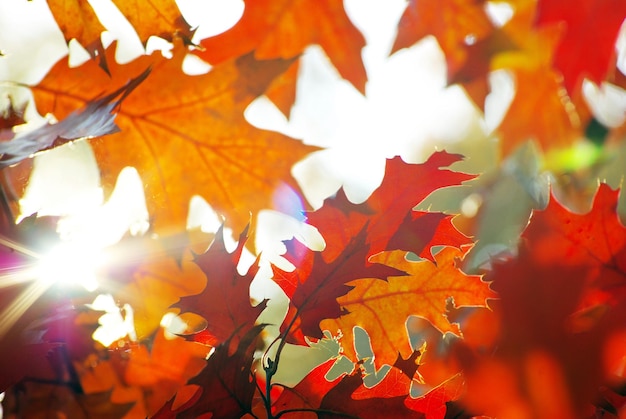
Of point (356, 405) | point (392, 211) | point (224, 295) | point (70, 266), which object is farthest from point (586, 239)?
point (70, 266)

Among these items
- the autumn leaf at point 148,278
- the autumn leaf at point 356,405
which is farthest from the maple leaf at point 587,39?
the autumn leaf at point 148,278

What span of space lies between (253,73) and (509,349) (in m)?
0.60

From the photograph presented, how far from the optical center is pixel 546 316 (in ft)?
2.15

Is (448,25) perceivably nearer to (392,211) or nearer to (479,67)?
(479,67)

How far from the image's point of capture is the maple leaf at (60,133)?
607 mm

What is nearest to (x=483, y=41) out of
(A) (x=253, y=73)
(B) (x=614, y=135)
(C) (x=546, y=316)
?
(B) (x=614, y=135)

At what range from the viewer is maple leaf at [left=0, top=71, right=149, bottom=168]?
0.61 metres

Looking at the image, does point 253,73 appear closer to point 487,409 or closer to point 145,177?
point 145,177

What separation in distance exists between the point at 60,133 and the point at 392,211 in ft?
1.40

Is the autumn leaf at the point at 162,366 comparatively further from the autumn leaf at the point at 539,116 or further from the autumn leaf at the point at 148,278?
the autumn leaf at the point at 539,116

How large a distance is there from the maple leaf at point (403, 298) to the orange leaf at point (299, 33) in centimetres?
38

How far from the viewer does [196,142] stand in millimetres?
984

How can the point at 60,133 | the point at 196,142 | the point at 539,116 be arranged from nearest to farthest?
the point at 60,133
the point at 196,142
the point at 539,116

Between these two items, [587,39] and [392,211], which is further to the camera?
[587,39]
